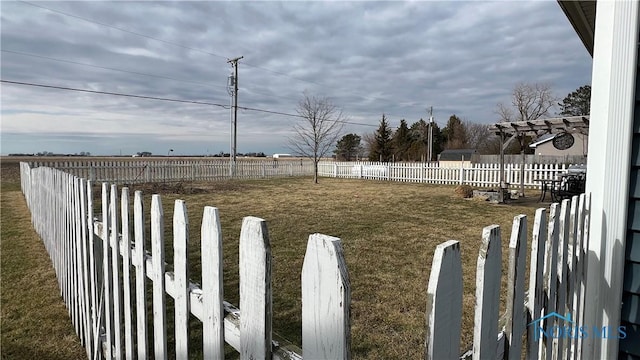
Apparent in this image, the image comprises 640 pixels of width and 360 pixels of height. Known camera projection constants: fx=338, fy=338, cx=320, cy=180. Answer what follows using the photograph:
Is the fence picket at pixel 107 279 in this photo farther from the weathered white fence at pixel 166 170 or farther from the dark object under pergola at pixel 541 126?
the weathered white fence at pixel 166 170

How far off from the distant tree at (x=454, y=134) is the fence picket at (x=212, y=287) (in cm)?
5204

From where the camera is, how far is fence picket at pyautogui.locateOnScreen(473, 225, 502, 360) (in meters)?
0.83

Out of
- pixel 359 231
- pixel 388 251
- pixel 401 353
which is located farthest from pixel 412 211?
pixel 401 353

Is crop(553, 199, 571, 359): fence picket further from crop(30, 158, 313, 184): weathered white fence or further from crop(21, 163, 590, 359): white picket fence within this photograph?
crop(30, 158, 313, 184): weathered white fence

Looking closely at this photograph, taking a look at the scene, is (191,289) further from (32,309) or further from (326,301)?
(32,309)

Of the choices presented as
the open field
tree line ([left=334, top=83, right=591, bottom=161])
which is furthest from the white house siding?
the open field

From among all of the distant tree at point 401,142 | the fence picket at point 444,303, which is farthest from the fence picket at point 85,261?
the distant tree at point 401,142

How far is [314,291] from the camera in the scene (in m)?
0.70

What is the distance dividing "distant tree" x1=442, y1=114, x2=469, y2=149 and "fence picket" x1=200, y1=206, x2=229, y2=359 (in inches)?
2049

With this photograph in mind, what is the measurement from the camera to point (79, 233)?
226cm

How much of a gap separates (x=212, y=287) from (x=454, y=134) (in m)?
53.7

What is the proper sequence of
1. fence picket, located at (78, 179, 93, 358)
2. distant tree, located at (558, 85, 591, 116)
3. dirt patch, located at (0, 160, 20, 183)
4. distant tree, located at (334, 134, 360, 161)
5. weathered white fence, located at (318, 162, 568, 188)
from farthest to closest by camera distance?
distant tree, located at (334, 134, 360, 161), distant tree, located at (558, 85, 591, 116), dirt patch, located at (0, 160, 20, 183), weathered white fence, located at (318, 162, 568, 188), fence picket, located at (78, 179, 93, 358)

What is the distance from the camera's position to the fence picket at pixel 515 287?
1.01 meters

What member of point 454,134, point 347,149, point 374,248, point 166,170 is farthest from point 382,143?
point 374,248
